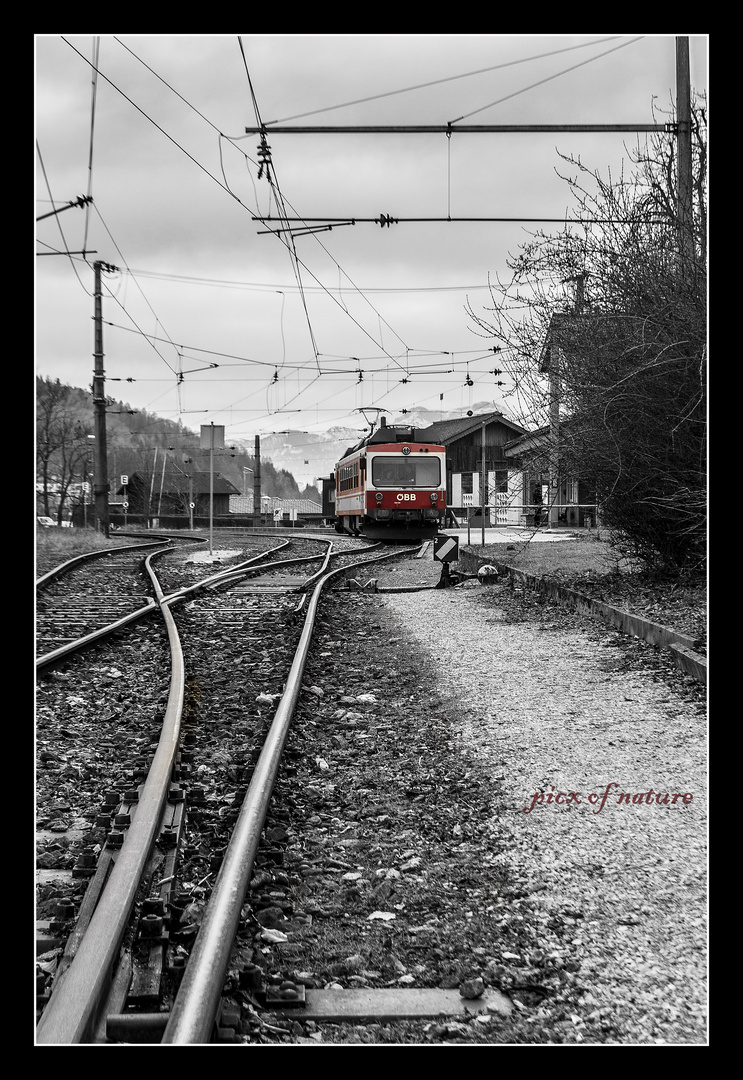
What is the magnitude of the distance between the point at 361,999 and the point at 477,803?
1.67 m

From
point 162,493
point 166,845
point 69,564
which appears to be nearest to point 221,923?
point 166,845

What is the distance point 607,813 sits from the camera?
3775 mm

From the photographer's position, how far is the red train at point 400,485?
84.7ft

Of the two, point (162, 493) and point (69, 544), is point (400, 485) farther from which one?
point (162, 493)

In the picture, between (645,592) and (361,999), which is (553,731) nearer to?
(361,999)

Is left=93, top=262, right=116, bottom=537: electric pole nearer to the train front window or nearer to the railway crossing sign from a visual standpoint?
the train front window

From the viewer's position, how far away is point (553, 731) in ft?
16.8

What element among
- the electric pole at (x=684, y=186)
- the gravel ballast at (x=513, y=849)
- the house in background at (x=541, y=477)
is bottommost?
the gravel ballast at (x=513, y=849)

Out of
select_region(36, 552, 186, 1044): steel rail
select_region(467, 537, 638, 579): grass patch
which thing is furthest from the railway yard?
select_region(467, 537, 638, 579): grass patch

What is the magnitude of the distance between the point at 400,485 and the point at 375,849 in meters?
22.5

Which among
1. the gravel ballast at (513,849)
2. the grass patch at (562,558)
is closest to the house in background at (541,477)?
the grass patch at (562,558)

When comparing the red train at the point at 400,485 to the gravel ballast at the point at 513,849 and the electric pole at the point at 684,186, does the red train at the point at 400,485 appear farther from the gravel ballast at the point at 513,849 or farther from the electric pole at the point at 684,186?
the gravel ballast at the point at 513,849

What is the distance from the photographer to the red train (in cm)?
2581

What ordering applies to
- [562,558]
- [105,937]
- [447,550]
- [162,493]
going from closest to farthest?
[105,937]
[447,550]
[562,558]
[162,493]
